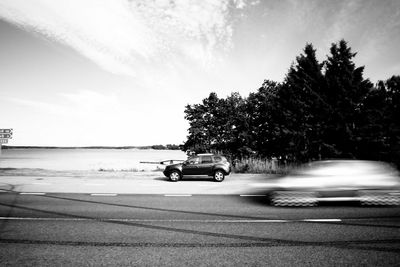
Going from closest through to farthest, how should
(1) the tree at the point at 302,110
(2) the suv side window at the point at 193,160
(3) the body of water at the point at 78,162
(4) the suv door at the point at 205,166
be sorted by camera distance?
(4) the suv door at the point at 205,166
(2) the suv side window at the point at 193,160
(1) the tree at the point at 302,110
(3) the body of water at the point at 78,162

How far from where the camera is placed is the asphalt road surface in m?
3.78

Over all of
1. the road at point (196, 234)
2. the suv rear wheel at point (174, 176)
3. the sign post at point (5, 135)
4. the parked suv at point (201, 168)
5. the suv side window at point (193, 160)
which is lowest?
the road at point (196, 234)

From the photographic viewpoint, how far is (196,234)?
5.00 metres

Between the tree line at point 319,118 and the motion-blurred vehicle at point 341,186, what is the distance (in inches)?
615

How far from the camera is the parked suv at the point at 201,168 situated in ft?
48.3

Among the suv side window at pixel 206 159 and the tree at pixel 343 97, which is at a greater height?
the tree at pixel 343 97

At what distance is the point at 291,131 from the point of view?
23250 mm

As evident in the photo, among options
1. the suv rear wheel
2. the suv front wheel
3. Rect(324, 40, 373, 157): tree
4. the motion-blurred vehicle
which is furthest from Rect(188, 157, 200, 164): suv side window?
Rect(324, 40, 373, 157): tree

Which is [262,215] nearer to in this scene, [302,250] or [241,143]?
[302,250]

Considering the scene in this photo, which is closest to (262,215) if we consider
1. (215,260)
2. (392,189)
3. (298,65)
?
(215,260)

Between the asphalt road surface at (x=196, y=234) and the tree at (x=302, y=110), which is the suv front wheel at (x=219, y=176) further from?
the tree at (x=302, y=110)

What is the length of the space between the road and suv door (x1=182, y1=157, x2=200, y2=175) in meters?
6.88

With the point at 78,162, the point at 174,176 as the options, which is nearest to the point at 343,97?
the point at 174,176

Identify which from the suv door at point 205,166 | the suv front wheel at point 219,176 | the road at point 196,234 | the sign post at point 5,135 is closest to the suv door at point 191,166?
the suv door at point 205,166
